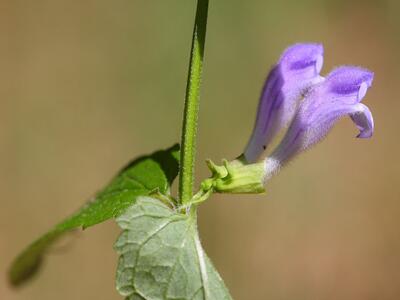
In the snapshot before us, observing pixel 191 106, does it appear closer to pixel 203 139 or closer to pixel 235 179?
pixel 235 179

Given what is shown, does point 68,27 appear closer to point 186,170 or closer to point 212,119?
point 212,119

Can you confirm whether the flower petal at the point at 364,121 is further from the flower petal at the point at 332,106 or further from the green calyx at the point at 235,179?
the green calyx at the point at 235,179

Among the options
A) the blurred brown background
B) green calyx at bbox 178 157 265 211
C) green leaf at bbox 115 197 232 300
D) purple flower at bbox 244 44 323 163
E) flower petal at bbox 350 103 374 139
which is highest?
the blurred brown background

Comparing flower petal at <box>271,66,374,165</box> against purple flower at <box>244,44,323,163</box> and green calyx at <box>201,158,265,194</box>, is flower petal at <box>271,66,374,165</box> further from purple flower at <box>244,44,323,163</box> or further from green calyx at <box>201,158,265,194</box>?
green calyx at <box>201,158,265,194</box>

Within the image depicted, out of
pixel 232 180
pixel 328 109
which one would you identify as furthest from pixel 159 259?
pixel 328 109

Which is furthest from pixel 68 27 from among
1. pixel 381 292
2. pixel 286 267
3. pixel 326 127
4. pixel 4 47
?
pixel 326 127

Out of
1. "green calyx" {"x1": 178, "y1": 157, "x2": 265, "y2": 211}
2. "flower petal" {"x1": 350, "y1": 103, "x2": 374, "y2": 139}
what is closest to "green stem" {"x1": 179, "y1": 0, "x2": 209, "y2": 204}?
"green calyx" {"x1": 178, "y1": 157, "x2": 265, "y2": 211}
